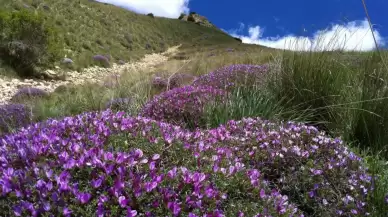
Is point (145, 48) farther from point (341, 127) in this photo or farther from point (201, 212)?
point (201, 212)

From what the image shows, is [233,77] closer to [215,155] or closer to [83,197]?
[215,155]

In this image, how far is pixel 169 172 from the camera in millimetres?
1936

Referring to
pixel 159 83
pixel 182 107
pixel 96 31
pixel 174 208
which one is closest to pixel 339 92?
pixel 182 107

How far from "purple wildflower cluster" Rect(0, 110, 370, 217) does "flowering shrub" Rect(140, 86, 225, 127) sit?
1166mm

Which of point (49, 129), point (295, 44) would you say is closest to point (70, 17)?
point (295, 44)

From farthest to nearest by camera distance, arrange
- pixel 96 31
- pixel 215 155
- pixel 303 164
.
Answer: pixel 96 31 → pixel 303 164 → pixel 215 155

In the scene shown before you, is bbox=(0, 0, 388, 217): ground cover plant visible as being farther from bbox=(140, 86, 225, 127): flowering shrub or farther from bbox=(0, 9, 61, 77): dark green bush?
bbox=(0, 9, 61, 77): dark green bush

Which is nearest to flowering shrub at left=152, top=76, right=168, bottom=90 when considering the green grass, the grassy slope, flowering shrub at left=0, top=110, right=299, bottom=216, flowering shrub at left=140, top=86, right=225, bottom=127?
flowering shrub at left=140, top=86, right=225, bottom=127

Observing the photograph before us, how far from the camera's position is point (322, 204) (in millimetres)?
2727

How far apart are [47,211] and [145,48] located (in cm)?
3808

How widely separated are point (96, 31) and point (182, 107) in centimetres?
2769

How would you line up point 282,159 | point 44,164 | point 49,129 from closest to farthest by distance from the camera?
point 44,164 < point 49,129 < point 282,159

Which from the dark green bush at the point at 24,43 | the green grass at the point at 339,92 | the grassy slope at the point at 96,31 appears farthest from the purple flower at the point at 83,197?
the grassy slope at the point at 96,31

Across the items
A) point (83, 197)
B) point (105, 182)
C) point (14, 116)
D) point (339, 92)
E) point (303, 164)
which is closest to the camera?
point (83, 197)
